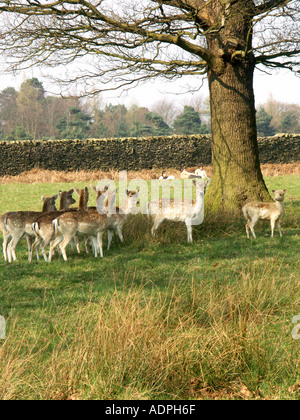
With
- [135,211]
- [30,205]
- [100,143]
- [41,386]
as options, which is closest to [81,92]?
[135,211]

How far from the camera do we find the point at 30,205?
18.3m

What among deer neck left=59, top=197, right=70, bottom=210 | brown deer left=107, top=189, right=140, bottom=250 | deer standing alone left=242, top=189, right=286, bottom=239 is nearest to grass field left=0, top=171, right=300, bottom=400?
brown deer left=107, top=189, right=140, bottom=250

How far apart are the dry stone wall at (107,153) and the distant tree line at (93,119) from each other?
73.0ft

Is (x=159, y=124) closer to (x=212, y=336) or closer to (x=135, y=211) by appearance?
(x=135, y=211)

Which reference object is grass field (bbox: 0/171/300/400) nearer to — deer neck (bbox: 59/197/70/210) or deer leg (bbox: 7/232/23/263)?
deer leg (bbox: 7/232/23/263)

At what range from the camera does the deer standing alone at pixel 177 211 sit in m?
11.5

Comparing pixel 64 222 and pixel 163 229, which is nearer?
pixel 64 222

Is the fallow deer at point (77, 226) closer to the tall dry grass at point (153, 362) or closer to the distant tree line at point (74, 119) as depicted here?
the tall dry grass at point (153, 362)

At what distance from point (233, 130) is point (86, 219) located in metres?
5.26

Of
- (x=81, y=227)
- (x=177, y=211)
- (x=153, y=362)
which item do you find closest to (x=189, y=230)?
(x=177, y=211)

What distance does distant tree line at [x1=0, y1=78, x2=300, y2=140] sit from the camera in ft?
209

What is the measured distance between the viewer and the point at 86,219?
32.2 ft

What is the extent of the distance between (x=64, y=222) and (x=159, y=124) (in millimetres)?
56106

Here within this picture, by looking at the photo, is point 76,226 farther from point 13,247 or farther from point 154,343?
point 154,343
